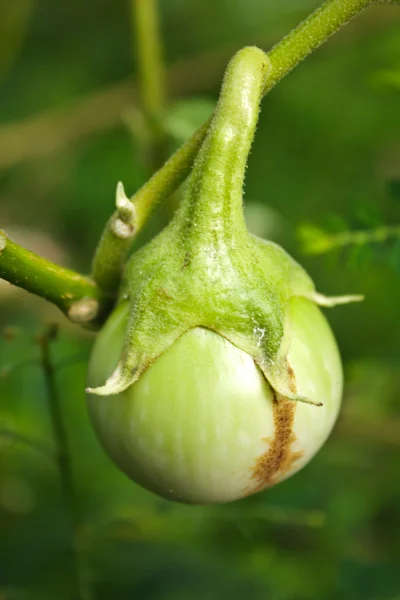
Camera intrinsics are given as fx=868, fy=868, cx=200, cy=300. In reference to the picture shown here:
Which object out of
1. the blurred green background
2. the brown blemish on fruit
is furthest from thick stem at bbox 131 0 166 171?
the brown blemish on fruit

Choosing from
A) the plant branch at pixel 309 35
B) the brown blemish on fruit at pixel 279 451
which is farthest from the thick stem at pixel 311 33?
the brown blemish on fruit at pixel 279 451

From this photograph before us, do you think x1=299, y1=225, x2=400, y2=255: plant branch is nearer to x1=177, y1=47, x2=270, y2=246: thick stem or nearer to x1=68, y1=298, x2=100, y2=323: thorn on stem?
x1=177, y1=47, x2=270, y2=246: thick stem

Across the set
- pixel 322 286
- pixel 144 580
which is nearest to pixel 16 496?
pixel 144 580

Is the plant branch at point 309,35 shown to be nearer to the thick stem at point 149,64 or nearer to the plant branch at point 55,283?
the plant branch at point 55,283

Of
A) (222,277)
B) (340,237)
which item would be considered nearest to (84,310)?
(222,277)

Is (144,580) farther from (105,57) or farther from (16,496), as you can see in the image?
(105,57)

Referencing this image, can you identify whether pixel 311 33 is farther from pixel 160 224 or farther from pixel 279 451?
pixel 160 224

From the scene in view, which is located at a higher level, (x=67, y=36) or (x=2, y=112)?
(x=67, y=36)
